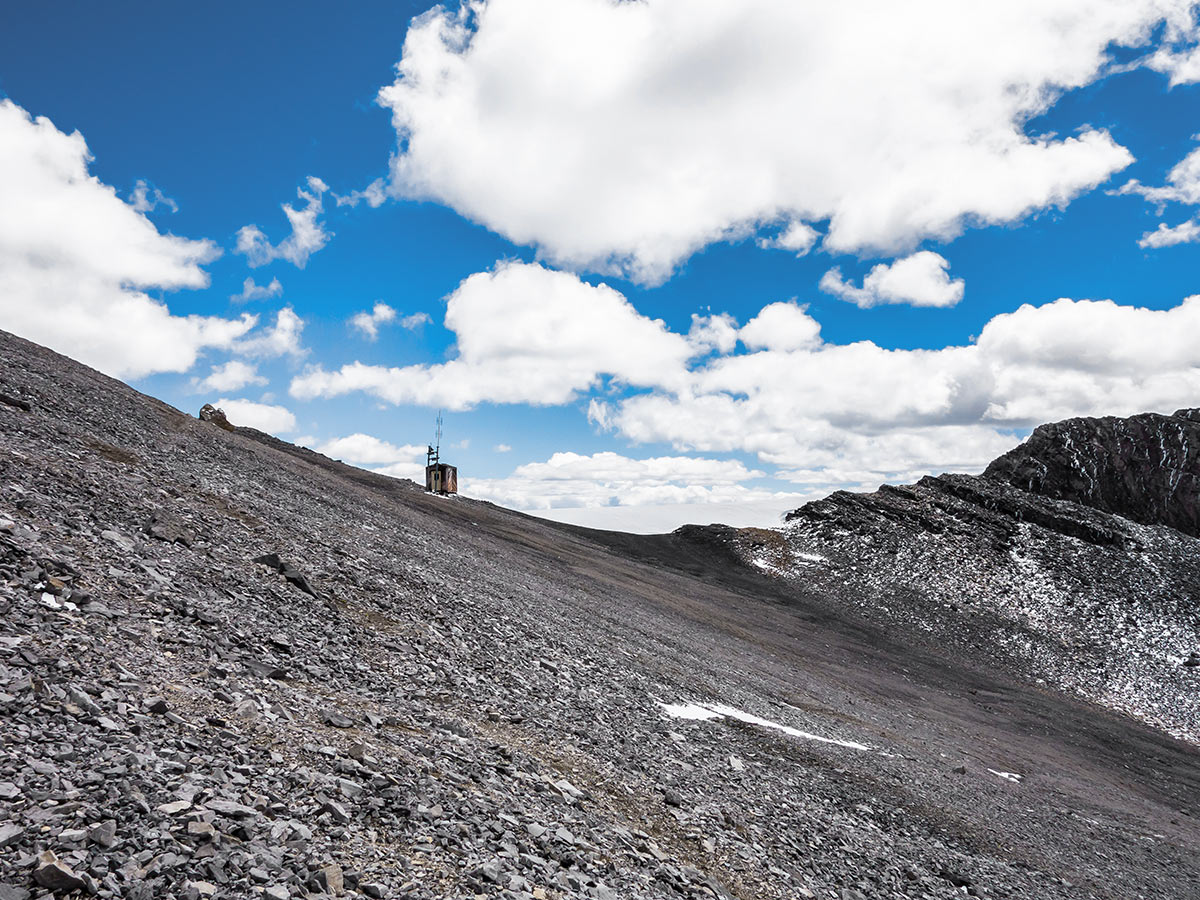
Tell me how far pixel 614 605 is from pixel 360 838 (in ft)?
79.3

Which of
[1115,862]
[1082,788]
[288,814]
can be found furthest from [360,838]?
[1082,788]

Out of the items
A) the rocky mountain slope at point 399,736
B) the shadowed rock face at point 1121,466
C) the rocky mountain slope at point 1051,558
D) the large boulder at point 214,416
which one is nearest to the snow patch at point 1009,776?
the rocky mountain slope at point 399,736

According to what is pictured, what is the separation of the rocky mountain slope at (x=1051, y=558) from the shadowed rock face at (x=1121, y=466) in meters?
0.16

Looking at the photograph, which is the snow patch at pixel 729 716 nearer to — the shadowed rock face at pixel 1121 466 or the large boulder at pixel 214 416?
the large boulder at pixel 214 416

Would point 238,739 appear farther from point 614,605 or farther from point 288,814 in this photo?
point 614,605

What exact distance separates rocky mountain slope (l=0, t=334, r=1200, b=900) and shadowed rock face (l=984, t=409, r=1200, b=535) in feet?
160

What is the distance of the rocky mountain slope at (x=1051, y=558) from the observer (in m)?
45.4

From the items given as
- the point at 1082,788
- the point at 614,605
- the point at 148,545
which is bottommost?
the point at 1082,788

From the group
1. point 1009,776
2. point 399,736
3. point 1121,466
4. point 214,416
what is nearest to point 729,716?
point 399,736

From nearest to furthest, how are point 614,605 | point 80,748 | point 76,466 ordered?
1. point 80,748
2. point 76,466
3. point 614,605

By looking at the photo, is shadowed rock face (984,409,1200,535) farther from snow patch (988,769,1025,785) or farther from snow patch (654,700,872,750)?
snow patch (654,700,872,750)

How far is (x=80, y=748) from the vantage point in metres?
6.30

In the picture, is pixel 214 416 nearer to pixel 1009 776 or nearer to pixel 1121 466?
pixel 1009 776

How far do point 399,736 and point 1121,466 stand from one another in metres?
87.3
